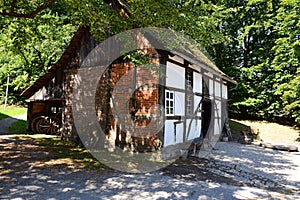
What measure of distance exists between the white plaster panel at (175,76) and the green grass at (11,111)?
14.4 metres

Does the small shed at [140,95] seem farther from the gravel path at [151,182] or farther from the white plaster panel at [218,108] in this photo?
the gravel path at [151,182]

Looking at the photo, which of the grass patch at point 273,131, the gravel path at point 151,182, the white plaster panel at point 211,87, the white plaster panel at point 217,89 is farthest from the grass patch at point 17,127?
the grass patch at point 273,131

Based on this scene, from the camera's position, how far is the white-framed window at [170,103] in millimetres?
8364

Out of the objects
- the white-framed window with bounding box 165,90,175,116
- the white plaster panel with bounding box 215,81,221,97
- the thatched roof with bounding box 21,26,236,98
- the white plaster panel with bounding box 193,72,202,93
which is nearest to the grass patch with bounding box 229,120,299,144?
the white plaster panel with bounding box 215,81,221,97

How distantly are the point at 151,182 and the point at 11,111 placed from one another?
18587mm

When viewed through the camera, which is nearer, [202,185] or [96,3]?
[202,185]

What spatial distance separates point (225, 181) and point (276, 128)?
14116mm

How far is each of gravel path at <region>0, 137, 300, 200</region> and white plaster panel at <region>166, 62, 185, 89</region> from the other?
9.61 ft

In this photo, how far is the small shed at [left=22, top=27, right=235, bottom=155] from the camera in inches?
317

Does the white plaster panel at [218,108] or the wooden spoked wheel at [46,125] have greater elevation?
the white plaster panel at [218,108]

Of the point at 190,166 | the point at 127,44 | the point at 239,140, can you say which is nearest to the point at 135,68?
the point at 127,44

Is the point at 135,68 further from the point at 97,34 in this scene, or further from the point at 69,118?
the point at 69,118

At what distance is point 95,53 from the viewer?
31.6 ft

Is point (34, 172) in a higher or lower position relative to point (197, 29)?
lower
